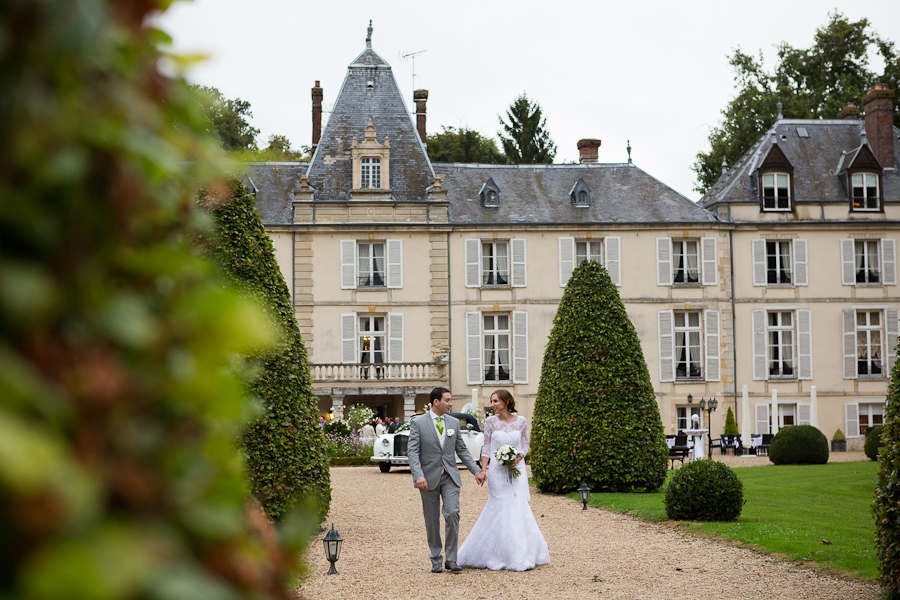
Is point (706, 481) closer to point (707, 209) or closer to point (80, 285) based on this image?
point (80, 285)

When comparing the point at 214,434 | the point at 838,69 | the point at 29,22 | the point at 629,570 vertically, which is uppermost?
the point at 838,69

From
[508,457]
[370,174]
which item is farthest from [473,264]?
[508,457]

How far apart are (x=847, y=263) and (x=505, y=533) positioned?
2351 cm

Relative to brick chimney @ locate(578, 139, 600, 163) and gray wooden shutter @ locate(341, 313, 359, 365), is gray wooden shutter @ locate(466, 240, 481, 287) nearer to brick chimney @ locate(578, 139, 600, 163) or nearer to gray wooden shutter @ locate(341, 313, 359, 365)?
gray wooden shutter @ locate(341, 313, 359, 365)

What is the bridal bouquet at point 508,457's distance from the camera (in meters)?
7.69

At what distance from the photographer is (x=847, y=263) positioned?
27562 mm

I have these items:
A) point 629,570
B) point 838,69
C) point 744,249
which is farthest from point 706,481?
point 838,69

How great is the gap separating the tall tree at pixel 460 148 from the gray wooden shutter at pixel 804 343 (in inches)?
678

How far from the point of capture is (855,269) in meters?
27.7

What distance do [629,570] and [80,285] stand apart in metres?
7.13

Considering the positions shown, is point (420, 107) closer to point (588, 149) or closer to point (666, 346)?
point (588, 149)

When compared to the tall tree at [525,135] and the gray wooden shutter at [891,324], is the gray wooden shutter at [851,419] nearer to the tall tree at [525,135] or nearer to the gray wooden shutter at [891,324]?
the gray wooden shutter at [891,324]

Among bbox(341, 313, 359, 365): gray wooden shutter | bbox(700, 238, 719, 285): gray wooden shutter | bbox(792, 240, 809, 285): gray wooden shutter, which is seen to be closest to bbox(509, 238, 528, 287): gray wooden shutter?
bbox(341, 313, 359, 365): gray wooden shutter

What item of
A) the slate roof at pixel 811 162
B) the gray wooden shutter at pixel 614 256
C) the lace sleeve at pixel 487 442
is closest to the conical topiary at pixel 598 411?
the lace sleeve at pixel 487 442
